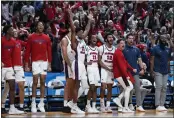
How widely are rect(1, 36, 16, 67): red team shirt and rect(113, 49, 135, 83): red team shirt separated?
98.3 inches

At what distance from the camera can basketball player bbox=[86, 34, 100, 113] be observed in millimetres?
14132

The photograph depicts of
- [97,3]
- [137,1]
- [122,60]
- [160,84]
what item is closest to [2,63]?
[122,60]

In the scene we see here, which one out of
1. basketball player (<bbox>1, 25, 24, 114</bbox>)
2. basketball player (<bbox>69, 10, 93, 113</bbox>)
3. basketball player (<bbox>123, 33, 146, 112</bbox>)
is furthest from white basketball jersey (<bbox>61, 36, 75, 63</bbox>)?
basketball player (<bbox>123, 33, 146, 112</bbox>)

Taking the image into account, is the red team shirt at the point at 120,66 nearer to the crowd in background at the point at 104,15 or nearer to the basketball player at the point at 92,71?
the basketball player at the point at 92,71

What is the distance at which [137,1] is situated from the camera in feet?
84.6

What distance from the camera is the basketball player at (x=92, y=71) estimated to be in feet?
46.4

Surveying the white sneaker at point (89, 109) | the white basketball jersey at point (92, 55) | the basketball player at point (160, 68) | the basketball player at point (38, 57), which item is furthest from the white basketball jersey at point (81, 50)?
the basketball player at point (160, 68)

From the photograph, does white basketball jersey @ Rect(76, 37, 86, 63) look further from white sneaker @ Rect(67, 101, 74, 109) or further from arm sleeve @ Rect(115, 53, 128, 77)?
white sneaker @ Rect(67, 101, 74, 109)

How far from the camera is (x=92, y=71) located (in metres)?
14.1

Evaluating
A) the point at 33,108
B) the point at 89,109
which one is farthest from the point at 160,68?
the point at 33,108

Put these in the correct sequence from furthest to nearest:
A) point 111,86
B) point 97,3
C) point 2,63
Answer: point 97,3
point 111,86
point 2,63

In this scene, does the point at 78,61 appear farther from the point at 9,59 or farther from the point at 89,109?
the point at 9,59

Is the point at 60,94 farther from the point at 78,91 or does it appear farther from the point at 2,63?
the point at 2,63

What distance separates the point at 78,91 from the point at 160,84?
2.24 m
